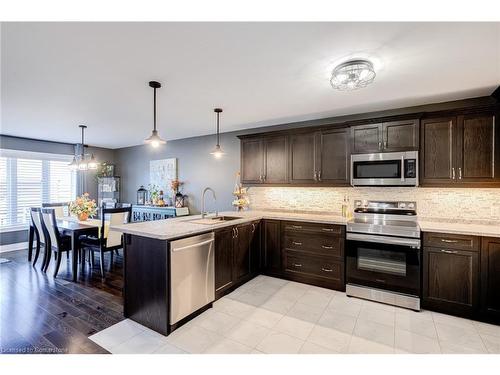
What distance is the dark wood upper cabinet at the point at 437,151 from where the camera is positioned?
286 cm

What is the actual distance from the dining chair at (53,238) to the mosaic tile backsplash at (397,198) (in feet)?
10.1

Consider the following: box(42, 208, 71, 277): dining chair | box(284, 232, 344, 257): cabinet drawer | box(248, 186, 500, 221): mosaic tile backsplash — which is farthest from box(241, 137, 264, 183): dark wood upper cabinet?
box(42, 208, 71, 277): dining chair

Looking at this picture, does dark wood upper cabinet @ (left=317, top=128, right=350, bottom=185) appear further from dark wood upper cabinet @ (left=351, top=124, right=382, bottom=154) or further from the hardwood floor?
the hardwood floor

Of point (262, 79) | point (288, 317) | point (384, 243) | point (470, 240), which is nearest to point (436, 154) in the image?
point (470, 240)

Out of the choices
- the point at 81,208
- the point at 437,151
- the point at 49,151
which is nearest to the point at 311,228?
the point at 437,151

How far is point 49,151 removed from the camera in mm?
5730

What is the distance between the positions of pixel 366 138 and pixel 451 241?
152cm

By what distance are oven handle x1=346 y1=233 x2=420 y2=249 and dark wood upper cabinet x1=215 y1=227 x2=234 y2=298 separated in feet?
4.97

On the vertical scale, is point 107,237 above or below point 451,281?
above

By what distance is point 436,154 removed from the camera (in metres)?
2.94

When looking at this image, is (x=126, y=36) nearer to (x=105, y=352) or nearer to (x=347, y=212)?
(x=105, y=352)

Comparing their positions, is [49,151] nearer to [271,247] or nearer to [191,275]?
[191,275]

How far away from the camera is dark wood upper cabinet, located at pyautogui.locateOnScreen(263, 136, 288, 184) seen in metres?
3.94
